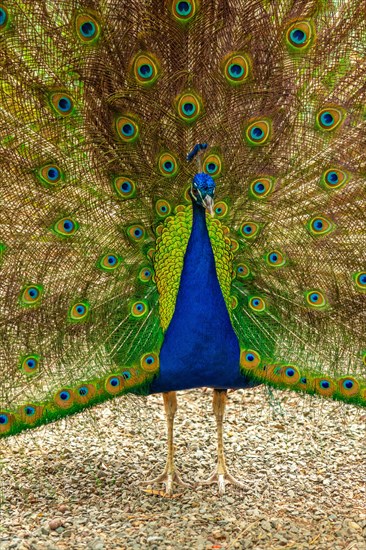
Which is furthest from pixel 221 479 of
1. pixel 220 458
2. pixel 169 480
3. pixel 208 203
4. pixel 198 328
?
pixel 208 203

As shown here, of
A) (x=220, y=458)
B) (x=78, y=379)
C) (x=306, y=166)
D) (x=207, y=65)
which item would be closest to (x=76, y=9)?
(x=207, y=65)

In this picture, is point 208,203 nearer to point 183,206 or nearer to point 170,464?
point 183,206

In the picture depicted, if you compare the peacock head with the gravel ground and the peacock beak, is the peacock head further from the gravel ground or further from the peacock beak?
the gravel ground

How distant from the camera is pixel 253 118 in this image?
11.5ft

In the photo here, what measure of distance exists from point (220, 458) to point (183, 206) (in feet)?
4.69

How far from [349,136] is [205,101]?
2.26ft

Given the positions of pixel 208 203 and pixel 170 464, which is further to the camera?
pixel 170 464

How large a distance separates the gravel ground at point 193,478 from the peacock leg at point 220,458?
0.05m

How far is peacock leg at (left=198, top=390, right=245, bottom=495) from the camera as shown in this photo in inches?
160

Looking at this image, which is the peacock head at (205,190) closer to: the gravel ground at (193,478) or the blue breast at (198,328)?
the blue breast at (198,328)

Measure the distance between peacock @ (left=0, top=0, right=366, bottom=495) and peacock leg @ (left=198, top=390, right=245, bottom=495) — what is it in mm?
415

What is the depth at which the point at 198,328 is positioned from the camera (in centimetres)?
349

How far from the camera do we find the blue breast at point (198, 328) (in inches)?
137

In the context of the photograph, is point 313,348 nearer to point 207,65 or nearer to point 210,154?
point 210,154
